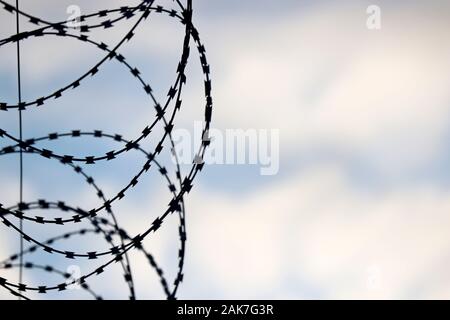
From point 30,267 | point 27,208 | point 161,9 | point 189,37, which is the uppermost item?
point 161,9

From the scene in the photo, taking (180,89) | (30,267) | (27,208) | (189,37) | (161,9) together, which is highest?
(161,9)
